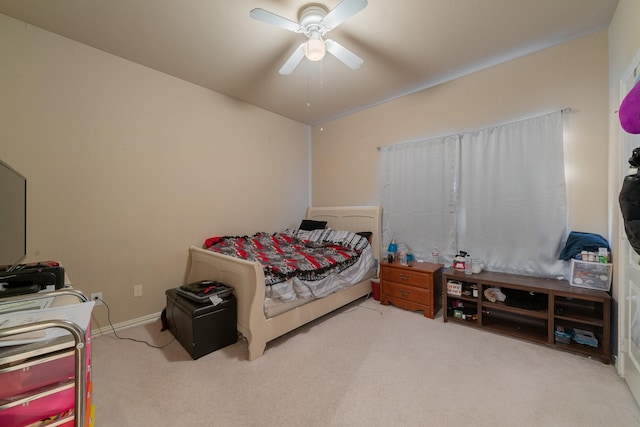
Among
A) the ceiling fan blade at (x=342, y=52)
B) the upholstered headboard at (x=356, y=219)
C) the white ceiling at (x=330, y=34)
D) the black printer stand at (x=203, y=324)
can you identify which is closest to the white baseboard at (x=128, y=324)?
the black printer stand at (x=203, y=324)

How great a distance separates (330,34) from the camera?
2262 mm

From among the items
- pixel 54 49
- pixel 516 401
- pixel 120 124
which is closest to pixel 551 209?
pixel 516 401

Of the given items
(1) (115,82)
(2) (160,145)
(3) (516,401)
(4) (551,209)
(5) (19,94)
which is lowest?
(3) (516,401)

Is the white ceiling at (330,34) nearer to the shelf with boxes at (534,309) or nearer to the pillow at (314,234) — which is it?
the pillow at (314,234)

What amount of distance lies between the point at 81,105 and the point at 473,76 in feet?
13.0

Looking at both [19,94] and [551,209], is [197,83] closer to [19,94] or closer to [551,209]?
[19,94]

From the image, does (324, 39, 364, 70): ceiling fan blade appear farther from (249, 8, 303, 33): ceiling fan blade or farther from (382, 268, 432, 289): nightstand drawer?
(382, 268, 432, 289): nightstand drawer

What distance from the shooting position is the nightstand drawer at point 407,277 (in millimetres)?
2734

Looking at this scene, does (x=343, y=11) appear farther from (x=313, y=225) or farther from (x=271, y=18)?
(x=313, y=225)

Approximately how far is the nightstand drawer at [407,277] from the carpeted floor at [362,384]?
524mm

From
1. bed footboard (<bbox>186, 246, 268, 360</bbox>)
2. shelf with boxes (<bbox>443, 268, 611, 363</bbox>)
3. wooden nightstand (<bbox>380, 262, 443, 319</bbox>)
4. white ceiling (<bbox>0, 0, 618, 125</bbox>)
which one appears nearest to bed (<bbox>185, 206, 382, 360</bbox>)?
bed footboard (<bbox>186, 246, 268, 360</bbox>)

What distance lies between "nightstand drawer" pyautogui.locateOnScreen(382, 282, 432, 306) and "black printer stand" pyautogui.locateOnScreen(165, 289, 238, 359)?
174 centimetres

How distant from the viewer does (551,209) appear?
7.72 ft

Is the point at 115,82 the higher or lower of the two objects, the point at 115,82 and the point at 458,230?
the higher
